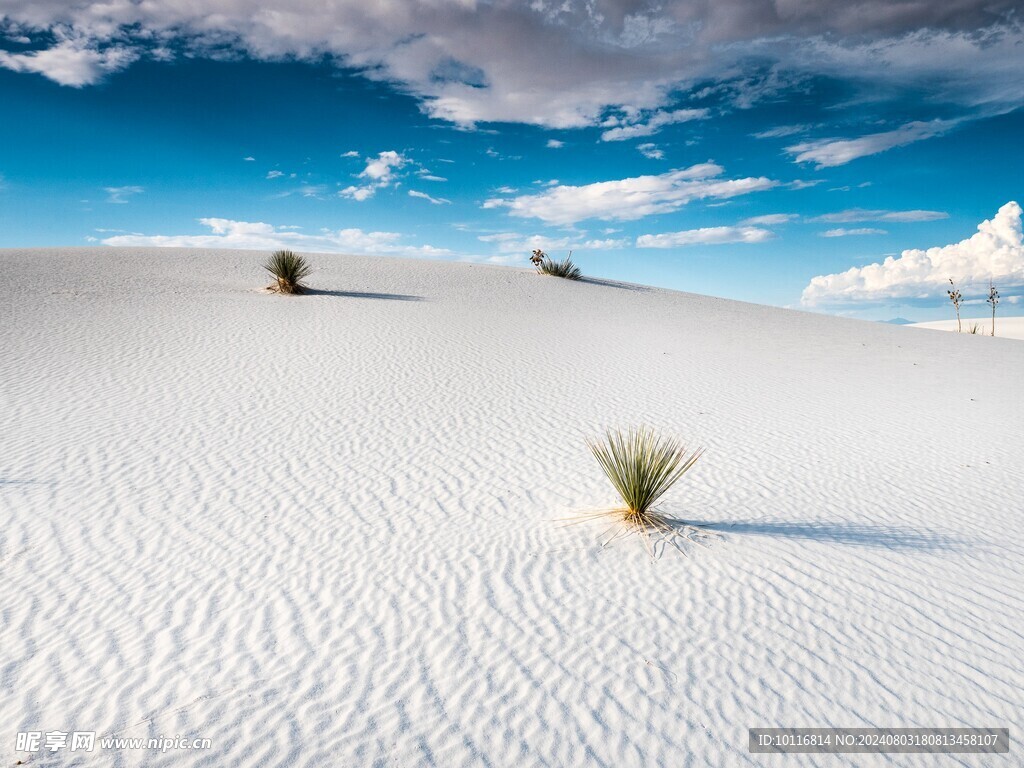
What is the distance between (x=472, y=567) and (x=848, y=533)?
291 centimetres

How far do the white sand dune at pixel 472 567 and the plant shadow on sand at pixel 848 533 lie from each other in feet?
0.12

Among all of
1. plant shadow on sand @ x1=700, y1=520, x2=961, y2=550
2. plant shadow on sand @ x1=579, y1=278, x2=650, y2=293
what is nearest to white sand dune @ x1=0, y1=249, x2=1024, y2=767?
plant shadow on sand @ x1=700, y1=520, x2=961, y2=550

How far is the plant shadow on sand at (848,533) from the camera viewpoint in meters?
4.43

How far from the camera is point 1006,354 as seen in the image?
48.7 feet

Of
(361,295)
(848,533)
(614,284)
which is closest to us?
(848,533)

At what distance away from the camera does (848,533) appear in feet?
15.0

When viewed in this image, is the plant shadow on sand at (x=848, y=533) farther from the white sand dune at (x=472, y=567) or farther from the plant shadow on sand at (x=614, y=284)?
the plant shadow on sand at (x=614, y=284)

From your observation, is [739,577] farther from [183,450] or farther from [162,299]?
[162,299]

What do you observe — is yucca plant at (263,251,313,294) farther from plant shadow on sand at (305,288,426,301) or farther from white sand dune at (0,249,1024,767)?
white sand dune at (0,249,1024,767)

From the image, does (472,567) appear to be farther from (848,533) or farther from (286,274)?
(286,274)

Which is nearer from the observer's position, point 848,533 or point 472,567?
point 472,567

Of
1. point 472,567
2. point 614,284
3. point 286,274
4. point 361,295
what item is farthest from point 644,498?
point 614,284

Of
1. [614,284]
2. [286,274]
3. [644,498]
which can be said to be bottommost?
[644,498]

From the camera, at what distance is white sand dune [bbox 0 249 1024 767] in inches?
110
